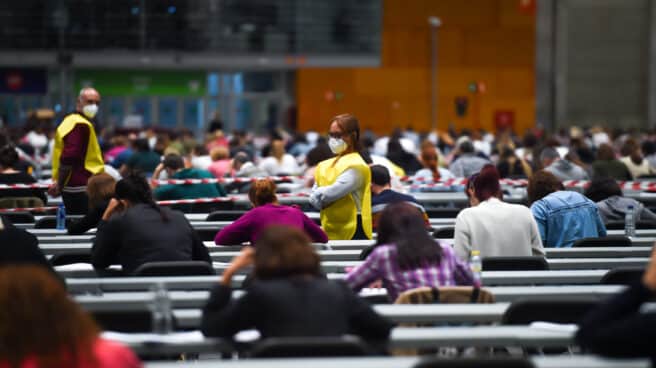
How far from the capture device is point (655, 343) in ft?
14.5

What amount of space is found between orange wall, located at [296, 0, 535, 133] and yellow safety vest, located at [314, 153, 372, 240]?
125ft

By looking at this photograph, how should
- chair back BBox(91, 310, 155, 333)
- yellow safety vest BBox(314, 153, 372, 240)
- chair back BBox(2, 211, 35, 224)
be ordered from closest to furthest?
chair back BBox(91, 310, 155, 333)
yellow safety vest BBox(314, 153, 372, 240)
chair back BBox(2, 211, 35, 224)

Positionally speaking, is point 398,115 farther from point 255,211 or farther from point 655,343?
point 655,343

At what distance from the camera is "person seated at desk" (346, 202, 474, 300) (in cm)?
609

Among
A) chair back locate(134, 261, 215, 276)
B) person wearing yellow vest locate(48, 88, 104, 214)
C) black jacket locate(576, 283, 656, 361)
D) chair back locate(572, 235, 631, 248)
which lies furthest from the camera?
person wearing yellow vest locate(48, 88, 104, 214)

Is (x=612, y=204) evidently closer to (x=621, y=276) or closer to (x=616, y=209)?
(x=616, y=209)

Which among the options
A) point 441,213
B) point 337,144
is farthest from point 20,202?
point 337,144

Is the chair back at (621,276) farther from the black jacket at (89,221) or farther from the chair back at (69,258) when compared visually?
the black jacket at (89,221)

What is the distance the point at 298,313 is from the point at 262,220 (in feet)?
10.6

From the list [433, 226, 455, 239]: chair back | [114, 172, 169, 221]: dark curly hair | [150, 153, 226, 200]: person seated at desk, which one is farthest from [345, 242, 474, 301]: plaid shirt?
[150, 153, 226, 200]: person seated at desk

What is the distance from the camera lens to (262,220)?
814 centimetres

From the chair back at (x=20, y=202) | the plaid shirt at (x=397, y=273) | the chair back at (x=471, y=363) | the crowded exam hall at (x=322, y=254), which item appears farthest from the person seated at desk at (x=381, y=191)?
the chair back at (x=471, y=363)

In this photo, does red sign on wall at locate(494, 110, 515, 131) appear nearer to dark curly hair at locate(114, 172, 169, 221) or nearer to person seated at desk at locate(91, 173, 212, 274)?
dark curly hair at locate(114, 172, 169, 221)

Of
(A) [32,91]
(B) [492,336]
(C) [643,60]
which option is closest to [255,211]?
(B) [492,336]
